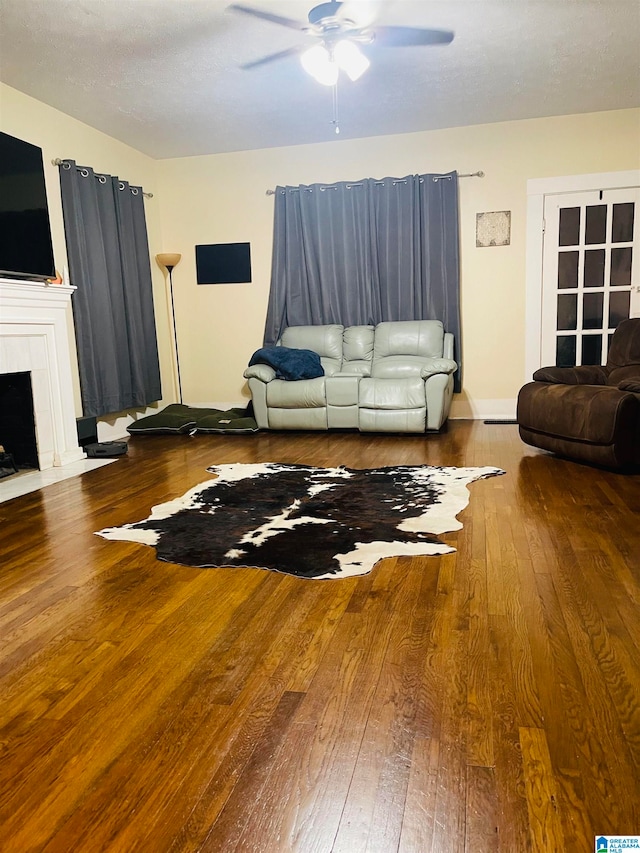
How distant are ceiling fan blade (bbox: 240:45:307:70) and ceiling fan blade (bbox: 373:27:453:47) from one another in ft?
1.52

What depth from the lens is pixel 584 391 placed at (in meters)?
3.78

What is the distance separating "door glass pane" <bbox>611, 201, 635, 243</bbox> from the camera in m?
5.40

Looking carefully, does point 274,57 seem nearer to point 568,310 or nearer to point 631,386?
point 631,386

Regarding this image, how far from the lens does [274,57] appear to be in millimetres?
3859

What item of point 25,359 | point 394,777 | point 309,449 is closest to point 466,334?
point 309,449

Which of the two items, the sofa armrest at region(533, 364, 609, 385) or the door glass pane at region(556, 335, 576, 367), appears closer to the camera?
the sofa armrest at region(533, 364, 609, 385)

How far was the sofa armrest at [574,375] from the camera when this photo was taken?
169 inches

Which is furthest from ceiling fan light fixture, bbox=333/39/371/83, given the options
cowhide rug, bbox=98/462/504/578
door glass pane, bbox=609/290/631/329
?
door glass pane, bbox=609/290/631/329

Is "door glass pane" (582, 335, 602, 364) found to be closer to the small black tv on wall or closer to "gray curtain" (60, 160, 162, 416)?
the small black tv on wall

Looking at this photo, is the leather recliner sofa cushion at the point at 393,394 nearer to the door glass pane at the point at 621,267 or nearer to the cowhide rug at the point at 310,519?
the cowhide rug at the point at 310,519

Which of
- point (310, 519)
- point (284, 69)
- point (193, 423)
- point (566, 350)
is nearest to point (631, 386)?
point (310, 519)

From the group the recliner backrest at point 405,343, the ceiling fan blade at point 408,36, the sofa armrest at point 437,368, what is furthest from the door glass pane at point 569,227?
the ceiling fan blade at point 408,36

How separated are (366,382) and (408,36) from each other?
2387mm

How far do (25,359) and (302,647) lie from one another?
10.2 feet
